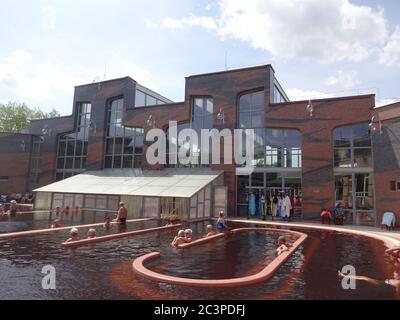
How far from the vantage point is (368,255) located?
11945mm

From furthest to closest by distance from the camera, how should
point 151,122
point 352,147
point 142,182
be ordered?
point 151,122, point 142,182, point 352,147

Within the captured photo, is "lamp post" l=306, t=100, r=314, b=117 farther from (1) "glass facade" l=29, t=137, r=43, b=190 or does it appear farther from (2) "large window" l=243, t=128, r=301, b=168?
(1) "glass facade" l=29, t=137, r=43, b=190

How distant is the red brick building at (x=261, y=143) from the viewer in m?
20.8

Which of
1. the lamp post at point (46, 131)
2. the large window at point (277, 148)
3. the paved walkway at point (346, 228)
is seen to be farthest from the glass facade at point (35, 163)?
the large window at point (277, 148)

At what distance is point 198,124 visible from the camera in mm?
26922

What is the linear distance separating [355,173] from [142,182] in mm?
14814

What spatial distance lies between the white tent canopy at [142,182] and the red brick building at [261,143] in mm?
280

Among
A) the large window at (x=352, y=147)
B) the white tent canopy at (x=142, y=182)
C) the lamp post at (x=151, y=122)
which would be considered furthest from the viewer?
the lamp post at (x=151, y=122)

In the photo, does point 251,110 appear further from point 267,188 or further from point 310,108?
point 267,188

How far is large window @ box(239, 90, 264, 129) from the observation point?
979 inches

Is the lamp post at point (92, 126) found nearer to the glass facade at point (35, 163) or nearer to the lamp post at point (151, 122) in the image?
the lamp post at point (151, 122)

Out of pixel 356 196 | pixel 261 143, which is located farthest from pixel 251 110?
pixel 356 196
